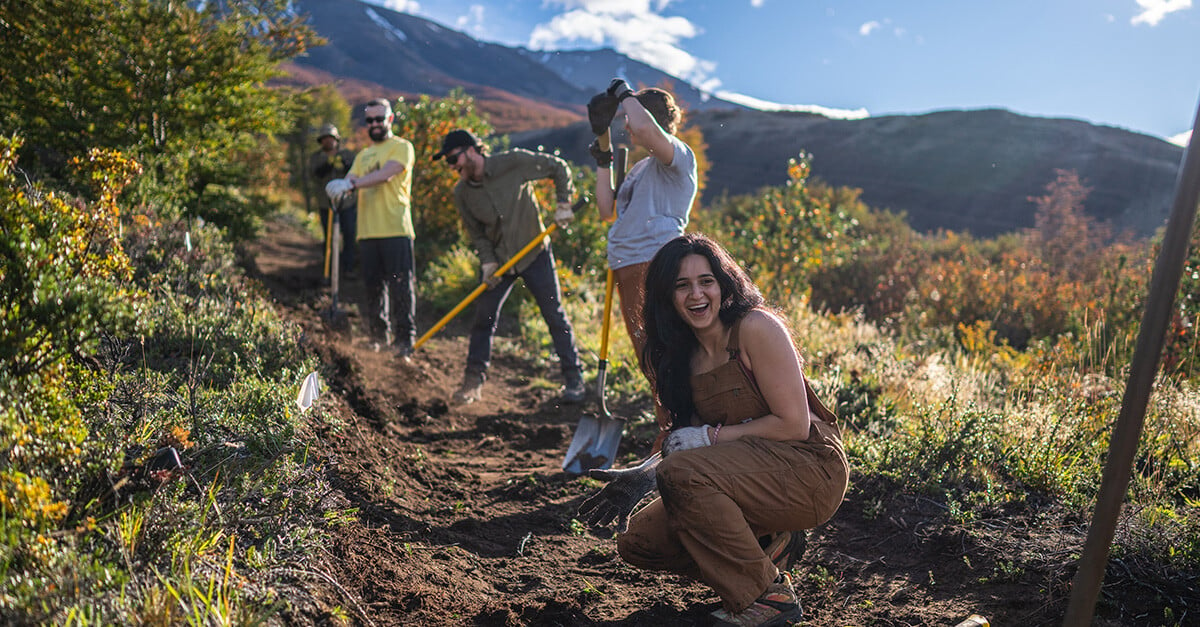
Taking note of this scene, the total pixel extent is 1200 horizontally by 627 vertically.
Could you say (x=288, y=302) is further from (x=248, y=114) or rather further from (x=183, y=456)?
(x=183, y=456)

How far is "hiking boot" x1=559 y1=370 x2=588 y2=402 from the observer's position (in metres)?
5.58

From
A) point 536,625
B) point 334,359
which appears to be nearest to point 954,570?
point 536,625

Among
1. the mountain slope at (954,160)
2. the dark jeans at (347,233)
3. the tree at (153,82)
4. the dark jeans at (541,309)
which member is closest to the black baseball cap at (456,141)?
the dark jeans at (541,309)

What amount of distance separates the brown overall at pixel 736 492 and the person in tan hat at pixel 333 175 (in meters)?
6.37

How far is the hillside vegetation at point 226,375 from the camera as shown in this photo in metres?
2.06

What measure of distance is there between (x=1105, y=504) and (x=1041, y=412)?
232 cm

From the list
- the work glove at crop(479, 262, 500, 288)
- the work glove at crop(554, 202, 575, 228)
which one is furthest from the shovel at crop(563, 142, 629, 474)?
the work glove at crop(479, 262, 500, 288)

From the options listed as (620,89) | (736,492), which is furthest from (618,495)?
(620,89)

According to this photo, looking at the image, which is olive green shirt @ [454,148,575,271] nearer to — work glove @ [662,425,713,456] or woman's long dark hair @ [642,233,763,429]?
woman's long dark hair @ [642,233,763,429]

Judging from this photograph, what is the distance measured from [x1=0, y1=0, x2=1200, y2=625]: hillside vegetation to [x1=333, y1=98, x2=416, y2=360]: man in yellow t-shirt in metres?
1.02

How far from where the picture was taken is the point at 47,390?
2090mm

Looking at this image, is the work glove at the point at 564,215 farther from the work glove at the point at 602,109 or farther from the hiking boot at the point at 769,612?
the hiking boot at the point at 769,612

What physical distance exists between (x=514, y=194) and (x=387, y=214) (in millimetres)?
1223

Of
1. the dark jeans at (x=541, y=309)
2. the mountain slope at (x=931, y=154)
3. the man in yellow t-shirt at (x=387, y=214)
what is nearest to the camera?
the dark jeans at (x=541, y=309)
